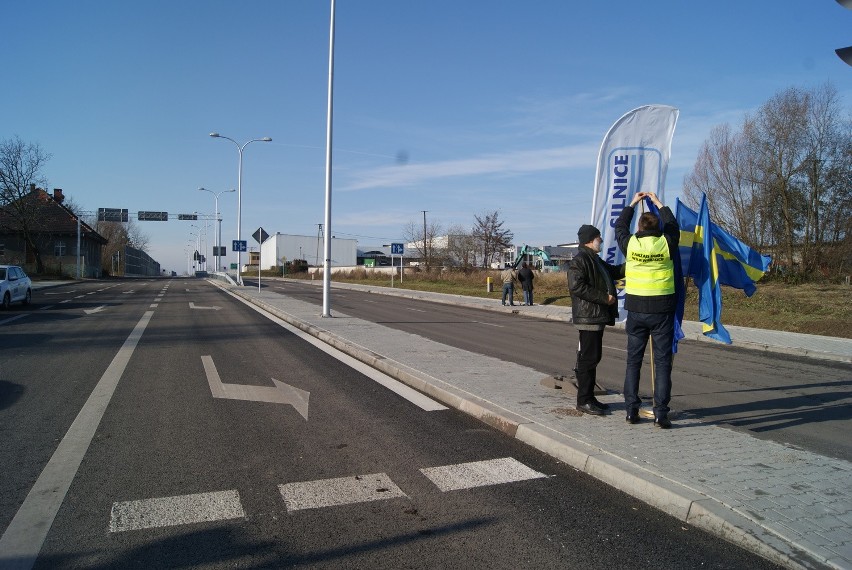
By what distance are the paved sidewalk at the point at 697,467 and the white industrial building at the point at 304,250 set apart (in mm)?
101435

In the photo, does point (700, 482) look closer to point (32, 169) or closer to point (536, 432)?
point (536, 432)

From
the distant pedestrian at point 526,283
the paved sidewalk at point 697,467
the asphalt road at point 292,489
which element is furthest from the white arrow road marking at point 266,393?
the distant pedestrian at point 526,283

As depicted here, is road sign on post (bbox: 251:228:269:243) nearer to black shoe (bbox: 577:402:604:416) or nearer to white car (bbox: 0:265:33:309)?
white car (bbox: 0:265:33:309)

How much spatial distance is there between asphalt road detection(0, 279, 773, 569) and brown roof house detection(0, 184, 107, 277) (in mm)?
53042

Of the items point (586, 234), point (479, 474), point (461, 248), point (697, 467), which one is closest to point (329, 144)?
point (586, 234)

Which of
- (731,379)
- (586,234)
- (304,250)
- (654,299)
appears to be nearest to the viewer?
→ (654,299)

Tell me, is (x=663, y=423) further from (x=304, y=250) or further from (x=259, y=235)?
(x=304, y=250)

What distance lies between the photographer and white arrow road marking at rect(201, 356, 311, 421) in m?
7.27

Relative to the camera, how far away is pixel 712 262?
6.32m

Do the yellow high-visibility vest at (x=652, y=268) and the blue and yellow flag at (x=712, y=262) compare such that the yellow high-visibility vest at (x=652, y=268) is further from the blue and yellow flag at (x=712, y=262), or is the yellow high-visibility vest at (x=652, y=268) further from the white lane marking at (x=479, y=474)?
the white lane marking at (x=479, y=474)

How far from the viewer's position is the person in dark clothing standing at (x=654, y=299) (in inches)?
220

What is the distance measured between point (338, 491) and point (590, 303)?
3.29 m

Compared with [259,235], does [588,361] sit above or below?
below

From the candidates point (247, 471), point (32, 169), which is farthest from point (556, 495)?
point (32, 169)
